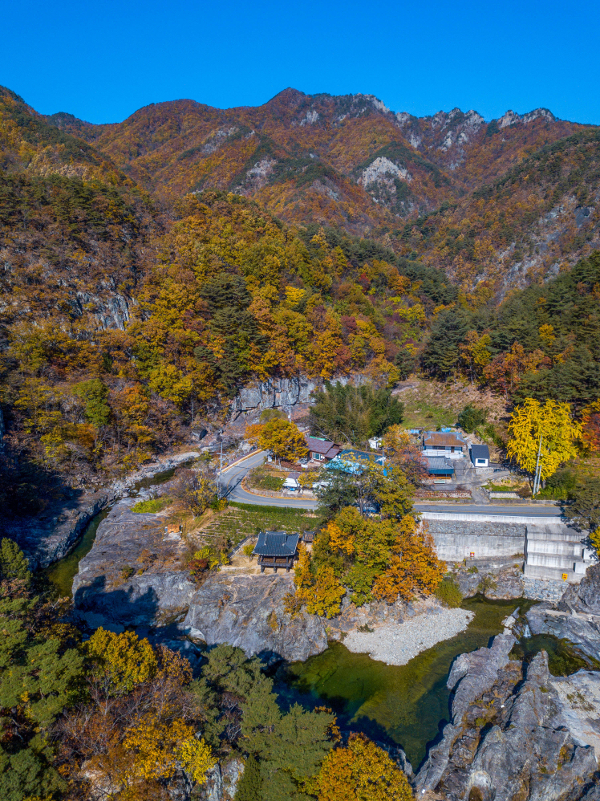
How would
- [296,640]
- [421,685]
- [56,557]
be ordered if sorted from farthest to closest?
[56,557]
[296,640]
[421,685]

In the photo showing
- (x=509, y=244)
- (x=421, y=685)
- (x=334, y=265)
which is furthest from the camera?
(x=509, y=244)

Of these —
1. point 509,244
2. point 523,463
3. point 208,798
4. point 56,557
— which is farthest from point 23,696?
point 509,244

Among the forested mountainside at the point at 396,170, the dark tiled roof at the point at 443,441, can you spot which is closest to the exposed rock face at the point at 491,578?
the dark tiled roof at the point at 443,441

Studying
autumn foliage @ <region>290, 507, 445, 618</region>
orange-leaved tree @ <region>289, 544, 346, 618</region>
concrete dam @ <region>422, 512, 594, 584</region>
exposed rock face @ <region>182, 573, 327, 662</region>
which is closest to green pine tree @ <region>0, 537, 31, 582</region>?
exposed rock face @ <region>182, 573, 327, 662</region>

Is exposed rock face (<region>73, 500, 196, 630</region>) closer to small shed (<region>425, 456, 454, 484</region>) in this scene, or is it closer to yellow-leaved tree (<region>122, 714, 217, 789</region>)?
yellow-leaved tree (<region>122, 714, 217, 789</region>)

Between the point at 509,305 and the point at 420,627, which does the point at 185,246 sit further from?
the point at 420,627

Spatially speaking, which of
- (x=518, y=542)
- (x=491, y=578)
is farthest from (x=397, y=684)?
(x=518, y=542)

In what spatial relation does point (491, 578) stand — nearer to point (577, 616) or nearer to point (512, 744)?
point (577, 616)
